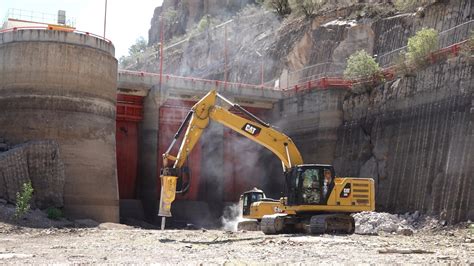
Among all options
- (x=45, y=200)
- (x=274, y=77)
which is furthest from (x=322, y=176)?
(x=274, y=77)

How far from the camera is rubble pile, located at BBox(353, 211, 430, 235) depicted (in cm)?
2725

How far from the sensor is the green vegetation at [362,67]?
3769cm

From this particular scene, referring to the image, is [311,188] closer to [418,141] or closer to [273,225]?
[273,225]

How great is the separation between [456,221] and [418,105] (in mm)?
7402

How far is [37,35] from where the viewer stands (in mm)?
31859

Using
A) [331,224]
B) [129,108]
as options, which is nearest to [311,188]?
[331,224]

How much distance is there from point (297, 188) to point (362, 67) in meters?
17.5

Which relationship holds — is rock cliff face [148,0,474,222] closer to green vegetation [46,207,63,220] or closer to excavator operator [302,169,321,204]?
excavator operator [302,169,321,204]

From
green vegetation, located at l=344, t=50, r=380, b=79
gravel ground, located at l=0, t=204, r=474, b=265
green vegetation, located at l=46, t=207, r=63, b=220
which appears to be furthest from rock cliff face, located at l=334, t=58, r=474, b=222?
green vegetation, located at l=46, t=207, r=63, b=220

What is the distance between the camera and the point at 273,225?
910 inches

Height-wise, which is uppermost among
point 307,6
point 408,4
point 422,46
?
point 307,6

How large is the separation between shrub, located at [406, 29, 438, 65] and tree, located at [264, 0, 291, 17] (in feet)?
112

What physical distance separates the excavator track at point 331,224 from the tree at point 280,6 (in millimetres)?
46901

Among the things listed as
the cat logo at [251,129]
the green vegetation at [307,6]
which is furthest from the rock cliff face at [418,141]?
the green vegetation at [307,6]
